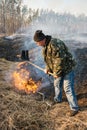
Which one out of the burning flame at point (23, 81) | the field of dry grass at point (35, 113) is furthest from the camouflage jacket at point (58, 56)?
the burning flame at point (23, 81)

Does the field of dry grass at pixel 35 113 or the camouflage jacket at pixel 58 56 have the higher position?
the camouflage jacket at pixel 58 56

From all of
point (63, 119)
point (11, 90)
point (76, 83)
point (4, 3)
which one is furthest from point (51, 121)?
point (4, 3)

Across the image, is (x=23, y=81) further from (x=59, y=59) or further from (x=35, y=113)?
(x=59, y=59)

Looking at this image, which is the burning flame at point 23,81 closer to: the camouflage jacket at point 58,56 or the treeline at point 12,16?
the camouflage jacket at point 58,56

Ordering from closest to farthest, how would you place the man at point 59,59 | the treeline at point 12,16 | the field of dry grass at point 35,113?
the field of dry grass at point 35,113, the man at point 59,59, the treeline at point 12,16

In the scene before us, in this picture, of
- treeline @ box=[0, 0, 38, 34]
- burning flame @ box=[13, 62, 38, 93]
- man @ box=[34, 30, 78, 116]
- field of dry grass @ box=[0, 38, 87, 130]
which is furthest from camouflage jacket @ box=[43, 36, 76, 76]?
treeline @ box=[0, 0, 38, 34]

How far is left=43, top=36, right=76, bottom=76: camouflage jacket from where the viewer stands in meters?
5.41

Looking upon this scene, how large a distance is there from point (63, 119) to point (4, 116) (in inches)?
47.9

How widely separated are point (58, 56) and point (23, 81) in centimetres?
242

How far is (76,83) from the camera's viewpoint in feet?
26.5

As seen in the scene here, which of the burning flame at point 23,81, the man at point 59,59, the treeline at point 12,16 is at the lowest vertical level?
the treeline at point 12,16

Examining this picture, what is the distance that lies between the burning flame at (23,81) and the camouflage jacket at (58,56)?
5.80 ft

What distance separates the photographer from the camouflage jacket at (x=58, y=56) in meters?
5.41

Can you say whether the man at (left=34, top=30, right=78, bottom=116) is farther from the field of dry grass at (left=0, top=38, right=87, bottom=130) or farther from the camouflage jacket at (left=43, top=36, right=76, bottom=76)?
the field of dry grass at (left=0, top=38, right=87, bottom=130)
